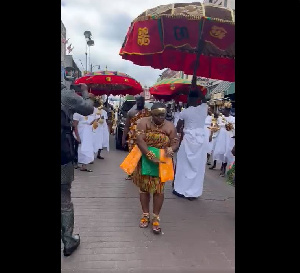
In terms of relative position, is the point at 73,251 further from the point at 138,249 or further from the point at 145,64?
the point at 145,64

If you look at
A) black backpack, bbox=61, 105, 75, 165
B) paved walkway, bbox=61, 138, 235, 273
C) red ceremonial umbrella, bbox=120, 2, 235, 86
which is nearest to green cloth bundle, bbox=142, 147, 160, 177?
paved walkway, bbox=61, 138, 235, 273

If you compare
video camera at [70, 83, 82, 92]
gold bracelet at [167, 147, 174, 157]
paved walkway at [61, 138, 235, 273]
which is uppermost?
video camera at [70, 83, 82, 92]

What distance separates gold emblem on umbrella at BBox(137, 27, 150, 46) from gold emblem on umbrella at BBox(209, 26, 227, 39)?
90cm

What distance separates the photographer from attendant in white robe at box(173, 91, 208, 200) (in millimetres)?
5074

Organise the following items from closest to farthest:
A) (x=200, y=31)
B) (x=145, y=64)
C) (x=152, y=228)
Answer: (x=152, y=228)
(x=200, y=31)
(x=145, y=64)

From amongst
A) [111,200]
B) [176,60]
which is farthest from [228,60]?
[111,200]

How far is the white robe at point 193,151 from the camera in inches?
200

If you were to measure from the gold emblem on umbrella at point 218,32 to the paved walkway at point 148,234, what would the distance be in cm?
265

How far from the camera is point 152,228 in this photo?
3.83 meters

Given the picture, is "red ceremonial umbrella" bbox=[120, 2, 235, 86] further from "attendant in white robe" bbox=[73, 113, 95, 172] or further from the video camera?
"attendant in white robe" bbox=[73, 113, 95, 172]

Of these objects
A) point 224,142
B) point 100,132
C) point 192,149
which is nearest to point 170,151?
point 192,149

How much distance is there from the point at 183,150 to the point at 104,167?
10.7ft

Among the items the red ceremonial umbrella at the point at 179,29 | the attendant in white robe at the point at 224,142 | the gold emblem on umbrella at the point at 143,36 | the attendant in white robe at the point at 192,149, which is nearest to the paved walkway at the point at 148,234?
the attendant in white robe at the point at 192,149

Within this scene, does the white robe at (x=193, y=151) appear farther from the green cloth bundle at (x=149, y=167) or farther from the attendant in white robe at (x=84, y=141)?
the attendant in white robe at (x=84, y=141)
